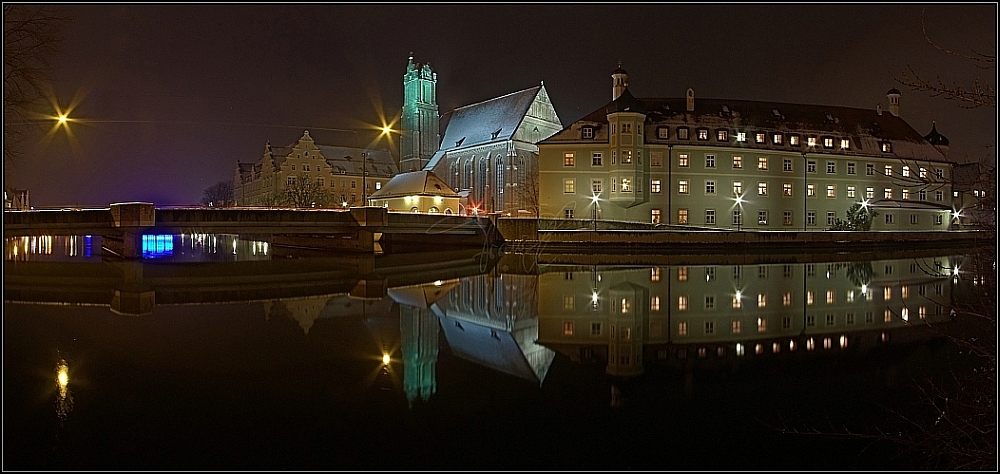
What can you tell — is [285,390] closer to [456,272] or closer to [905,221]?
[456,272]

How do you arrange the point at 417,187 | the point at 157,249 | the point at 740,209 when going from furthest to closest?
the point at 417,187
the point at 740,209
the point at 157,249

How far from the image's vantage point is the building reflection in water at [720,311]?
1305cm

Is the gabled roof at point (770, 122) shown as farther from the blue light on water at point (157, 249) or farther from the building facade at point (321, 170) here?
the building facade at point (321, 170)

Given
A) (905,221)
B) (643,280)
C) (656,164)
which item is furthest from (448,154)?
(643,280)

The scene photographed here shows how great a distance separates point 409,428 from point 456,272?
23.1 meters

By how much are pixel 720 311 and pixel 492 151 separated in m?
63.2

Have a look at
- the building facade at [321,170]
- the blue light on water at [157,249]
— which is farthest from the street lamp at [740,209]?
the building facade at [321,170]

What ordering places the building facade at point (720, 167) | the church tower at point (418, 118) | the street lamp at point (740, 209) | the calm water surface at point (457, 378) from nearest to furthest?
the calm water surface at point (457, 378), the building facade at point (720, 167), the street lamp at point (740, 209), the church tower at point (418, 118)

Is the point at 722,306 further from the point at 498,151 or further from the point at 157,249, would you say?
the point at 498,151

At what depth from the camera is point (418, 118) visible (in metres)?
100

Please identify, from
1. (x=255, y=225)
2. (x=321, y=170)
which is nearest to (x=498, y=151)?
(x=321, y=170)

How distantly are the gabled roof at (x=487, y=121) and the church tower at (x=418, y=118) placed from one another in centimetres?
596

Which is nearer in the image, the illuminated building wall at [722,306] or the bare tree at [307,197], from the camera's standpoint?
the illuminated building wall at [722,306]

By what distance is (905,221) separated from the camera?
212ft
